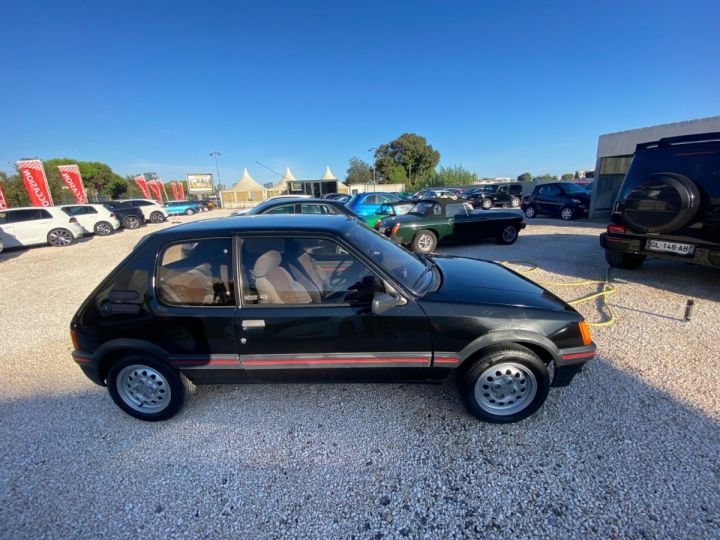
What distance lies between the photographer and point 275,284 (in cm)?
237

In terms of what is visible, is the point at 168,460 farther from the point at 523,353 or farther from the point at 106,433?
the point at 523,353

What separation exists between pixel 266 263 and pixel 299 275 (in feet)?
0.89

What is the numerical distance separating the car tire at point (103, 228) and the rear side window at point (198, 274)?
1595 centimetres

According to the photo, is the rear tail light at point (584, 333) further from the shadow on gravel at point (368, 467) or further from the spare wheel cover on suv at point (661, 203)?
the spare wheel cover on suv at point (661, 203)

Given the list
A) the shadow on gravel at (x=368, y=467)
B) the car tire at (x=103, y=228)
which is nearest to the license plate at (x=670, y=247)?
the shadow on gravel at (x=368, y=467)

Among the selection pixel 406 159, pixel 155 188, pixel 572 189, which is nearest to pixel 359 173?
pixel 406 159

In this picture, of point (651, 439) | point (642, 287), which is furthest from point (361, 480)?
point (642, 287)

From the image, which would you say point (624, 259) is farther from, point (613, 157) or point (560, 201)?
point (613, 157)

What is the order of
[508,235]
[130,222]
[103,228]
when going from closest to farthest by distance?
[508,235] < [103,228] < [130,222]

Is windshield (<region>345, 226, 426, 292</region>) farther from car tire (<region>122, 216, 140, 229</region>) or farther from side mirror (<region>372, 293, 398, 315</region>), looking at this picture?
car tire (<region>122, 216, 140, 229</region>)

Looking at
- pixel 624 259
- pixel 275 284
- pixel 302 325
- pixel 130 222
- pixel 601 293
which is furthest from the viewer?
pixel 130 222

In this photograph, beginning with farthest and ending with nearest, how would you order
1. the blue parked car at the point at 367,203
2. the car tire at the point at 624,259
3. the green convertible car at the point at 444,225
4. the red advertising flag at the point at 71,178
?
the red advertising flag at the point at 71,178
the blue parked car at the point at 367,203
the green convertible car at the point at 444,225
the car tire at the point at 624,259

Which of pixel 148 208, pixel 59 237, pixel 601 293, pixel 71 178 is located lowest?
pixel 601 293

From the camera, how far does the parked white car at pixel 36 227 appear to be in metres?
10.9
